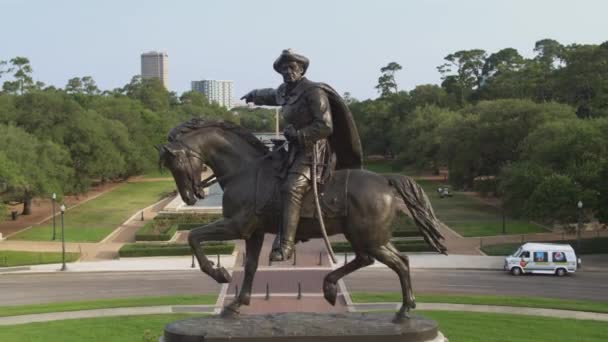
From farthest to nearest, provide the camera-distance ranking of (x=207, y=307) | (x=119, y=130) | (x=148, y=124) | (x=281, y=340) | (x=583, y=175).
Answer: (x=148, y=124) < (x=119, y=130) < (x=583, y=175) < (x=207, y=307) < (x=281, y=340)

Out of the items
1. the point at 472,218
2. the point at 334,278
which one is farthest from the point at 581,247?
the point at 334,278

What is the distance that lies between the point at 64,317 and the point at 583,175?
26.6 m

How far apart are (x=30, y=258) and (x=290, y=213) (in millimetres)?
30872

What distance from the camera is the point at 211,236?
11.2 metres

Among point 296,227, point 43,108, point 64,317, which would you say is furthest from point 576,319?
point 43,108

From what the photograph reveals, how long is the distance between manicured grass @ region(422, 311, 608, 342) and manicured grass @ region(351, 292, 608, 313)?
209 cm

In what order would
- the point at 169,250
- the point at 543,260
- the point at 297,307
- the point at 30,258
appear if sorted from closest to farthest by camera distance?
1. the point at 297,307
2. the point at 543,260
3. the point at 30,258
4. the point at 169,250

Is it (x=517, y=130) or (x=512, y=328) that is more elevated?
(x=517, y=130)

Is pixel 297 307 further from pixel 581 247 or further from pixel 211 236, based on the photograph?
pixel 581 247

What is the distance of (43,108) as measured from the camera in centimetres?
6303

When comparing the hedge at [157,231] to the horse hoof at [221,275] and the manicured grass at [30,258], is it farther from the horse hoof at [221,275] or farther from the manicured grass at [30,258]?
the horse hoof at [221,275]

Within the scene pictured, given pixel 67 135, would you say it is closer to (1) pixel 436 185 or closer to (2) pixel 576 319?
(1) pixel 436 185

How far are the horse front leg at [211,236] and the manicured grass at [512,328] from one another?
9.34 metres

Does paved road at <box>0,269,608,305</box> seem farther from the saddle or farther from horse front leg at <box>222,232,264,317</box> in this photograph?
the saddle
